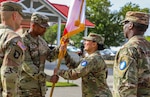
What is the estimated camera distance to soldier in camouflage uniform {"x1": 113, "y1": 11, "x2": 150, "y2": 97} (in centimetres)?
388

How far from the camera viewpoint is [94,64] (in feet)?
17.6

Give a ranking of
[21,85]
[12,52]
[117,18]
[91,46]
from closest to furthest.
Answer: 1. [12,52]
2. [21,85]
3. [91,46]
4. [117,18]

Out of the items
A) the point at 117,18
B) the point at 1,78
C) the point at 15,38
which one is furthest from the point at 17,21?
the point at 117,18

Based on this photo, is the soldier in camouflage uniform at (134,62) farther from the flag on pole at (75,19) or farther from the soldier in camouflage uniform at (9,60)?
the flag on pole at (75,19)

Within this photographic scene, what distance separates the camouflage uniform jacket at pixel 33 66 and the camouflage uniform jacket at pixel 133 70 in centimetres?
135

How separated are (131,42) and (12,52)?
1.22 m

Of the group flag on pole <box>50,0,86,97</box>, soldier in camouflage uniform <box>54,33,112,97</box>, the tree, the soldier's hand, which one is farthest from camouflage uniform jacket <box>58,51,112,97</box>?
the tree

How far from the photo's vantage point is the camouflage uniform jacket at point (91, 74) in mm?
5355

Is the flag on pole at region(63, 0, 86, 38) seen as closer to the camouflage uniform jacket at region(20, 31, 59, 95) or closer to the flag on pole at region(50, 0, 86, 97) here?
the flag on pole at region(50, 0, 86, 97)

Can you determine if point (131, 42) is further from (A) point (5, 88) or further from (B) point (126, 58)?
(A) point (5, 88)

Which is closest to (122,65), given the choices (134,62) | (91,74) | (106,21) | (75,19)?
(134,62)

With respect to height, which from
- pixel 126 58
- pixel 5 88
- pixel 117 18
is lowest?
pixel 117 18

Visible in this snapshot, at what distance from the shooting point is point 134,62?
154 inches

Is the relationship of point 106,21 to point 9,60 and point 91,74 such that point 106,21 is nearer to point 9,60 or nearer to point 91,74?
point 91,74
